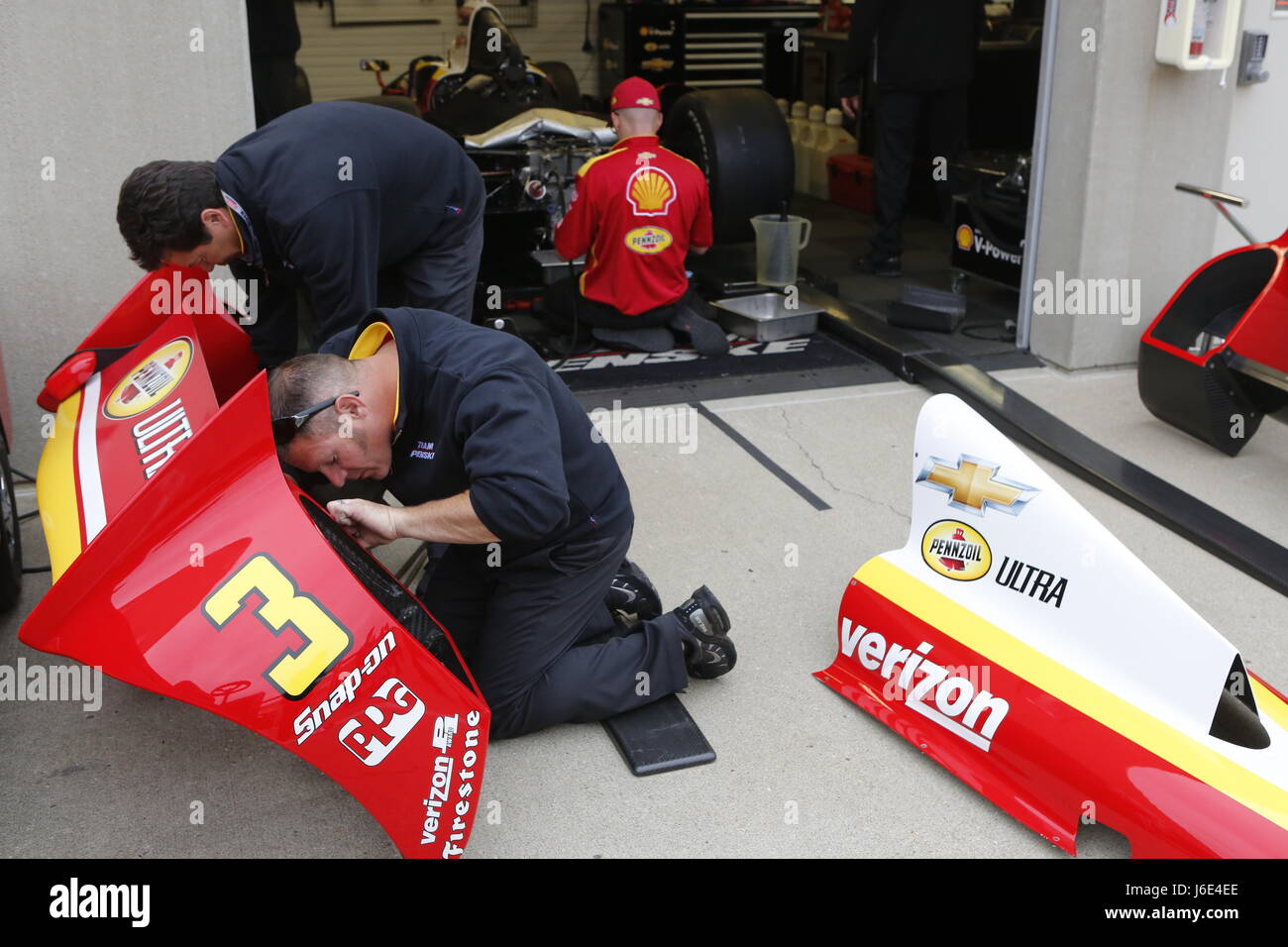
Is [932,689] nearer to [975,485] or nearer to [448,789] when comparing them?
[975,485]

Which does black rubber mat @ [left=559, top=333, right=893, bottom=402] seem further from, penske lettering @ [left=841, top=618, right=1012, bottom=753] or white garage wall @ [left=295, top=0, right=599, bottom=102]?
white garage wall @ [left=295, top=0, right=599, bottom=102]

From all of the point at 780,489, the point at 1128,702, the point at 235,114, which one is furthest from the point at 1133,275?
the point at 235,114

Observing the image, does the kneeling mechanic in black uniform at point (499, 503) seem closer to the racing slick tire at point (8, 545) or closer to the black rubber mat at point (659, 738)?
the black rubber mat at point (659, 738)

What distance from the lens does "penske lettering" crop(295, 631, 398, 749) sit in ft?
7.08

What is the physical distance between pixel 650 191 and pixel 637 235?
0.21 m

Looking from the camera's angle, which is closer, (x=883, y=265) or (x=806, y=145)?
(x=883, y=265)

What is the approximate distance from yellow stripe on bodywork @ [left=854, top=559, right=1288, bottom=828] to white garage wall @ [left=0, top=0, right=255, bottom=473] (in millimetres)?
2823

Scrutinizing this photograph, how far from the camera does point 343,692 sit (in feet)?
7.22

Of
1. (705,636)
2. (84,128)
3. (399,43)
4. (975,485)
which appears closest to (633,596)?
(705,636)

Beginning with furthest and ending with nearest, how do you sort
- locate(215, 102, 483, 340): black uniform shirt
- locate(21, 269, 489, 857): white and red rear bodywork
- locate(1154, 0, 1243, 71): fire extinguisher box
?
locate(1154, 0, 1243, 71): fire extinguisher box → locate(215, 102, 483, 340): black uniform shirt → locate(21, 269, 489, 857): white and red rear bodywork

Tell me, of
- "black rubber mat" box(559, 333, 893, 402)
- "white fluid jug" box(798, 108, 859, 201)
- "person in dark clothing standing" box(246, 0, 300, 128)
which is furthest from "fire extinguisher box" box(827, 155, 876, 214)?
"person in dark clothing standing" box(246, 0, 300, 128)

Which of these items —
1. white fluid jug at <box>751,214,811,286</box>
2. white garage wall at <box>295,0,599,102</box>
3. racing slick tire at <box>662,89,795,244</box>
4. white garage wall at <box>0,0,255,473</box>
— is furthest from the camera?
white garage wall at <box>295,0,599,102</box>

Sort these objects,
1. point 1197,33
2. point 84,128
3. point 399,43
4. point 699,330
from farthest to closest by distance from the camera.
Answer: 1. point 399,43
2. point 699,330
3. point 1197,33
4. point 84,128

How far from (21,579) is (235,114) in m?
1.76
